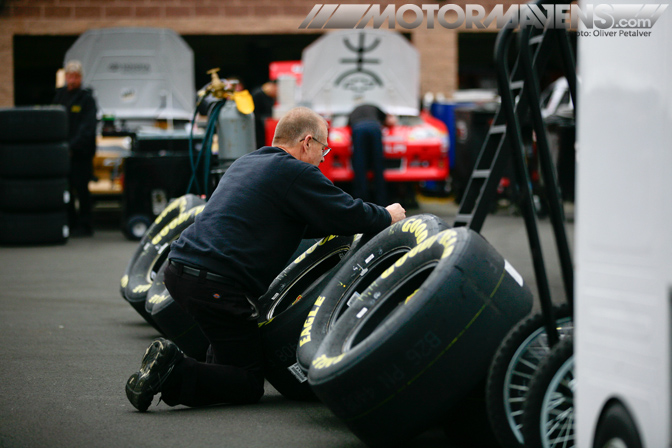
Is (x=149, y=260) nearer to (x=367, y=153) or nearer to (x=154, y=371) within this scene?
(x=154, y=371)

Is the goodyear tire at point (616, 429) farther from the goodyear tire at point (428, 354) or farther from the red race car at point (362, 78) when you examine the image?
the red race car at point (362, 78)

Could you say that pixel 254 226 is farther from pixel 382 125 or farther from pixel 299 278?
pixel 382 125

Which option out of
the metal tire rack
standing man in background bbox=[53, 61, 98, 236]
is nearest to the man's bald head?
the metal tire rack

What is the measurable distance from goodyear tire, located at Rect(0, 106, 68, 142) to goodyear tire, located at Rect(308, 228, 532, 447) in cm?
835

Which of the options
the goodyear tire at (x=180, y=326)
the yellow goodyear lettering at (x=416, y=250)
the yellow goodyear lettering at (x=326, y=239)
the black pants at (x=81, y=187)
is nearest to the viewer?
the yellow goodyear lettering at (x=416, y=250)

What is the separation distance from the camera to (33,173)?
36.1 feet

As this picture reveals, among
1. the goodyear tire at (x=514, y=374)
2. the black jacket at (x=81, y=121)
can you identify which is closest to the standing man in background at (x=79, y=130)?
the black jacket at (x=81, y=121)

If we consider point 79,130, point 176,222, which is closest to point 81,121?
point 79,130

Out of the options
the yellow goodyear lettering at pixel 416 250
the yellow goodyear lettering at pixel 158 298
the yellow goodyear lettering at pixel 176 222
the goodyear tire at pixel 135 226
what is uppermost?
the yellow goodyear lettering at pixel 416 250

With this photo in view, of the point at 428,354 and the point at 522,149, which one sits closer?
the point at 428,354

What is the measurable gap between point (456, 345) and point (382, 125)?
35.2ft

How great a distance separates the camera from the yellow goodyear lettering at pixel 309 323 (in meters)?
4.08

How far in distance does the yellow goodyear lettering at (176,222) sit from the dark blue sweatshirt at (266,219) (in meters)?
1.62

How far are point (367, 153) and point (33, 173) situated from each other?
4.89m
